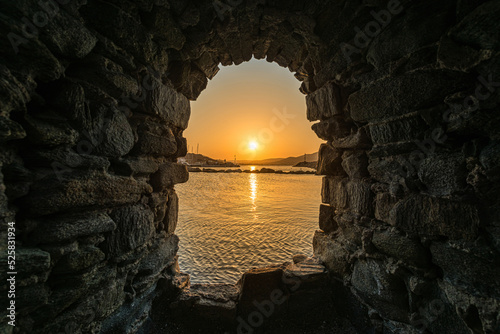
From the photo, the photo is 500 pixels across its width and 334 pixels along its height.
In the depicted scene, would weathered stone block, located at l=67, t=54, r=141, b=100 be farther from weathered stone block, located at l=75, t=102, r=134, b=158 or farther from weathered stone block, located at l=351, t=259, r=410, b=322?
weathered stone block, located at l=351, t=259, r=410, b=322

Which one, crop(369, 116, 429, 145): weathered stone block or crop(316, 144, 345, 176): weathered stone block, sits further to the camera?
crop(316, 144, 345, 176): weathered stone block

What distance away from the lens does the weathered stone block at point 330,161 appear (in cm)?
240

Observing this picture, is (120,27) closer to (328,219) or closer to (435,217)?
(435,217)

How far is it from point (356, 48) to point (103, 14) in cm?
223

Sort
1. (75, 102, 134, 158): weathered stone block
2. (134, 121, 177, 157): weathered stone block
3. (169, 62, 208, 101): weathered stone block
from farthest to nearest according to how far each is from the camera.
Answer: (169, 62, 208, 101): weathered stone block
(134, 121, 177, 157): weathered stone block
(75, 102, 134, 158): weathered stone block

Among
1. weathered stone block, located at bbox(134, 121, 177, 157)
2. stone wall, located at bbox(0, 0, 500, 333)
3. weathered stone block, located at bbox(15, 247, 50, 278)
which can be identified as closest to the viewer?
weathered stone block, located at bbox(15, 247, 50, 278)

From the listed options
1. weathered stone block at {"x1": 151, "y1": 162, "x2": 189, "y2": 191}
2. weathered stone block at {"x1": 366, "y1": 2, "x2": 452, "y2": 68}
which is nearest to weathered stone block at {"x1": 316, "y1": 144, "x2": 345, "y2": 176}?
weathered stone block at {"x1": 366, "y1": 2, "x2": 452, "y2": 68}

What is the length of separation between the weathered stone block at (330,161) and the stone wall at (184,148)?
3cm

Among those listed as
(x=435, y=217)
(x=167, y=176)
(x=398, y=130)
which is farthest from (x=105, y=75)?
(x=435, y=217)

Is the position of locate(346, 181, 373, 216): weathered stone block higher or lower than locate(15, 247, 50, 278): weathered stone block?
higher

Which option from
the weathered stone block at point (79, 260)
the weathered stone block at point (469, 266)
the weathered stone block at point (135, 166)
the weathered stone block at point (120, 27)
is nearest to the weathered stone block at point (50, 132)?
the weathered stone block at point (135, 166)

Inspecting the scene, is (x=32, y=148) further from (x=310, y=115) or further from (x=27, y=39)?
(x=310, y=115)

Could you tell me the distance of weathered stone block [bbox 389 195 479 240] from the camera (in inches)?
Result: 49.7

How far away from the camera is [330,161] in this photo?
2.45 metres
